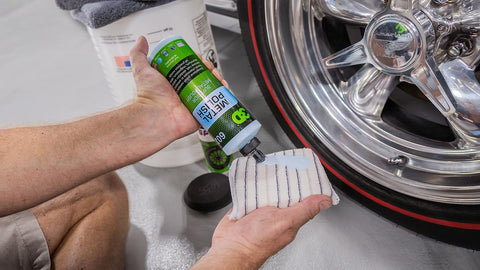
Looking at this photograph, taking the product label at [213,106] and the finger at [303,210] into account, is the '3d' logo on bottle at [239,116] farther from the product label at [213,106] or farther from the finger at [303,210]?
the finger at [303,210]

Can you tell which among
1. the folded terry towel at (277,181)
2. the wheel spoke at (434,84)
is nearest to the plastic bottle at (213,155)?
the folded terry towel at (277,181)

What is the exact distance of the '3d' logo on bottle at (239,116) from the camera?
0.67 m

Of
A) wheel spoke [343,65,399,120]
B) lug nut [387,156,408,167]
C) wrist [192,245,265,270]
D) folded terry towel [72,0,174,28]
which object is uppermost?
folded terry towel [72,0,174,28]

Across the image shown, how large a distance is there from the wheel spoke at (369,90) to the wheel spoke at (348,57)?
0.05 meters

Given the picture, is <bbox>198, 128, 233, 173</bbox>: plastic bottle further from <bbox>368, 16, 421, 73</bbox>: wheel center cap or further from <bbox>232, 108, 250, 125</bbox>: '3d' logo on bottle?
<bbox>368, 16, 421, 73</bbox>: wheel center cap

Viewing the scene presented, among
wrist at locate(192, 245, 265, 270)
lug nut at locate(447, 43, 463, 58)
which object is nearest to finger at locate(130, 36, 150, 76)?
wrist at locate(192, 245, 265, 270)

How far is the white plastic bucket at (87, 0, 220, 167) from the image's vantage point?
0.95 meters

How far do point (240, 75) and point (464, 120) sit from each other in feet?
2.98

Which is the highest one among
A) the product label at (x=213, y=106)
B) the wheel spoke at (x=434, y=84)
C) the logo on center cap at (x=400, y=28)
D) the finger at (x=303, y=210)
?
the logo on center cap at (x=400, y=28)

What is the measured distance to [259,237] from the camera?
0.64 m

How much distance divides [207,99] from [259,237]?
0.85ft

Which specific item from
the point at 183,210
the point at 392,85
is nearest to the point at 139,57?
the point at 183,210

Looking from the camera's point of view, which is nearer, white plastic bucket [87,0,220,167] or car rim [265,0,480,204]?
car rim [265,0,480,204]

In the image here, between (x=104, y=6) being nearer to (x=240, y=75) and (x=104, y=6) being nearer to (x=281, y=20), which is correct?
(x=281, y=20)
